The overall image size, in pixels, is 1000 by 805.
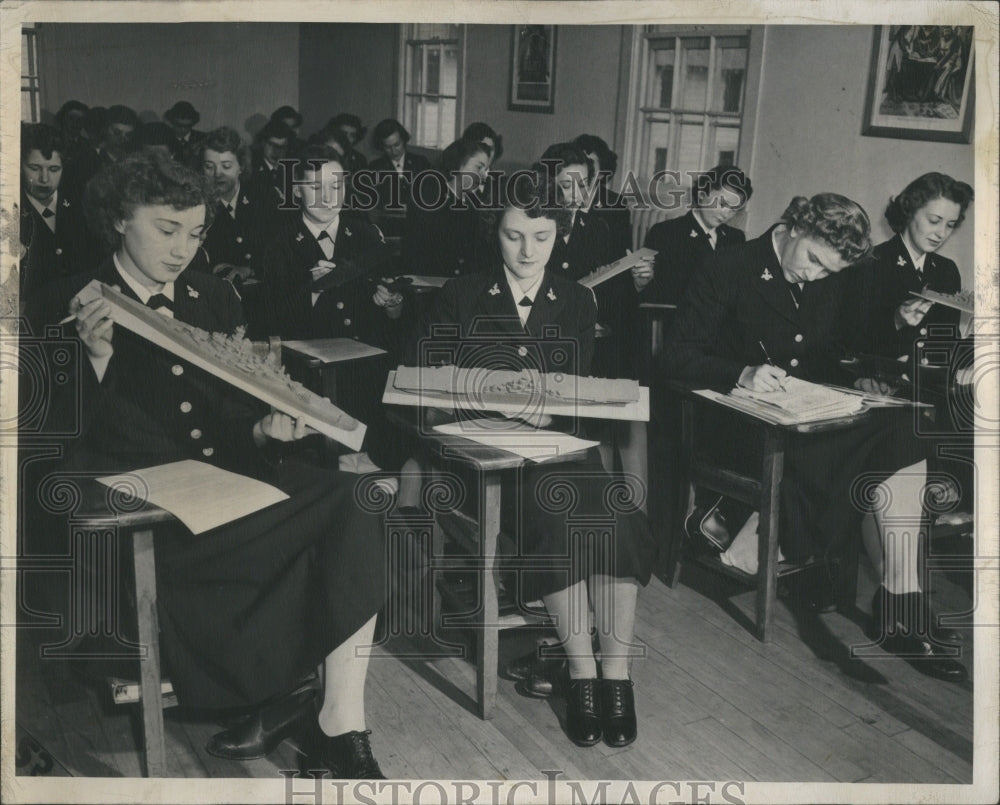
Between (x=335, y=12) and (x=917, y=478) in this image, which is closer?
(x=335, y=12)

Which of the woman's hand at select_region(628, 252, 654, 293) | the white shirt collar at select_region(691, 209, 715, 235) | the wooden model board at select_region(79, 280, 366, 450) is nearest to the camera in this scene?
the wooden model board at select_region(79, 280, 366, 450)

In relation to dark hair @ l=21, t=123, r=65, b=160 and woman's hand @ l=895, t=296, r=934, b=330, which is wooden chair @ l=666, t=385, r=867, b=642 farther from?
dark hair @ l=21, t=123, r=65, b=160

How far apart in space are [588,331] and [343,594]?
3.03ft

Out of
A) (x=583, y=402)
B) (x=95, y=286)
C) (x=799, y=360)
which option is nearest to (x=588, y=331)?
(x=583, y=402)

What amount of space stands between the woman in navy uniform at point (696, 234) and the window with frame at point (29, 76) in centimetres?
156


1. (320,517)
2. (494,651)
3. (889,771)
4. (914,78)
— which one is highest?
(914,78)

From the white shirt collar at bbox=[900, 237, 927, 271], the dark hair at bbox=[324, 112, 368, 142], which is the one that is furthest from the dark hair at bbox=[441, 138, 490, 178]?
the white shirt collar at bbox=[900, 237, 927, 271]

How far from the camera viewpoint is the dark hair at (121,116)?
2.36m

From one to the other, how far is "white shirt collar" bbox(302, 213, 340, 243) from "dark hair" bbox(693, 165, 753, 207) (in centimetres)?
94

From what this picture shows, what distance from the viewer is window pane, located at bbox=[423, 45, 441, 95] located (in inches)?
93.0

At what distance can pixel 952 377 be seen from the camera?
7.93 feet

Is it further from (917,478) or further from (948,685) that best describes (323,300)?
(948,685)

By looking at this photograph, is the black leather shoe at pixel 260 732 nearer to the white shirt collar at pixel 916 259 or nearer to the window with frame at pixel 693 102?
the window with frame at pixel 693 102

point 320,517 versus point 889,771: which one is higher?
point 320,517
